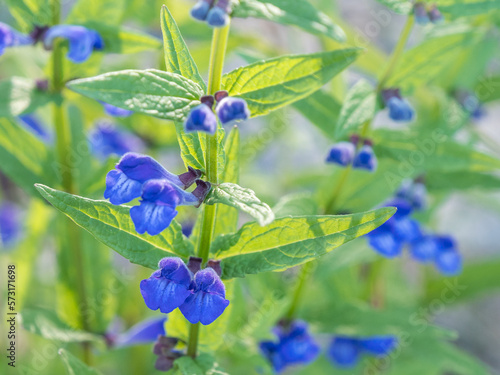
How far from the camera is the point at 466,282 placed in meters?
4.45

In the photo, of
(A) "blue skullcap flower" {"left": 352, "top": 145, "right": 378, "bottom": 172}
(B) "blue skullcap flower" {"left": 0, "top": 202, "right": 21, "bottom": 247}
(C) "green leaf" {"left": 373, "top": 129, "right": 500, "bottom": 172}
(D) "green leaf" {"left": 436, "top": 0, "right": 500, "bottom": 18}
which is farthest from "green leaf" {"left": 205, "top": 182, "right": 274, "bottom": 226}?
(B) "blue skullcap flower" {"left": 0, "top": 202, "right": 21, "bottom": 247}

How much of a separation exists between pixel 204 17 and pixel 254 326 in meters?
1.52

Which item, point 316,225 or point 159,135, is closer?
point 316,225

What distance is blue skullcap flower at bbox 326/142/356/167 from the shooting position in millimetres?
2654

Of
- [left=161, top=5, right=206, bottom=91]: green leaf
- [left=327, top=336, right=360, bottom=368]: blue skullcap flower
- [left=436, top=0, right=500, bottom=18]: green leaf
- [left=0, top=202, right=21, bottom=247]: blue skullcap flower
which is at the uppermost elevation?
[left=436, top=0, right=500, bottom=18]: green leaf

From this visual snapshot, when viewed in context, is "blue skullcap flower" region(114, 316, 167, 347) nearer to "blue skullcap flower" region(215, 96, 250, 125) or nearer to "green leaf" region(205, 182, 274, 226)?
"green leaf" region(205, 182, 274, 226)

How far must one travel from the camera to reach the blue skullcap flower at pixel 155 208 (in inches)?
68.7

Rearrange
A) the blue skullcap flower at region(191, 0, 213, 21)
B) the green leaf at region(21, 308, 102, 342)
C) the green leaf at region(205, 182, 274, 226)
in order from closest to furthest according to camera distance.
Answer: the green leaf at region(205, 182, 274, 226), the blue skullcap flower at region(191, 0, 213, 21), the green leaf at region(21, 308, 102, 342)

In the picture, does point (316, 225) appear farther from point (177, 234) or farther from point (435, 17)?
point (435, 17)

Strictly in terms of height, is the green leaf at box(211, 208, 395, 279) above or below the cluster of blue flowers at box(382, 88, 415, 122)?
below

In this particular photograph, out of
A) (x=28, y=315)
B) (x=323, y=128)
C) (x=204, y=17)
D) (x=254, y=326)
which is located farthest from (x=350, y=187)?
(x=28, y=315)

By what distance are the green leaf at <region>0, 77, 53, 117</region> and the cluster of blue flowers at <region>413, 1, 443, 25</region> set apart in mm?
1862

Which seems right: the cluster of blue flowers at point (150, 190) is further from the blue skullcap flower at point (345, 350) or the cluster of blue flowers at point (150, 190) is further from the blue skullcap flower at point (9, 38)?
the blue skullcap flower at point (345, 350)

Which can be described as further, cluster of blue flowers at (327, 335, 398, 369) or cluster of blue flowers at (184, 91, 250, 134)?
cluster of blue flowers at (327, 335, 398, 369)
